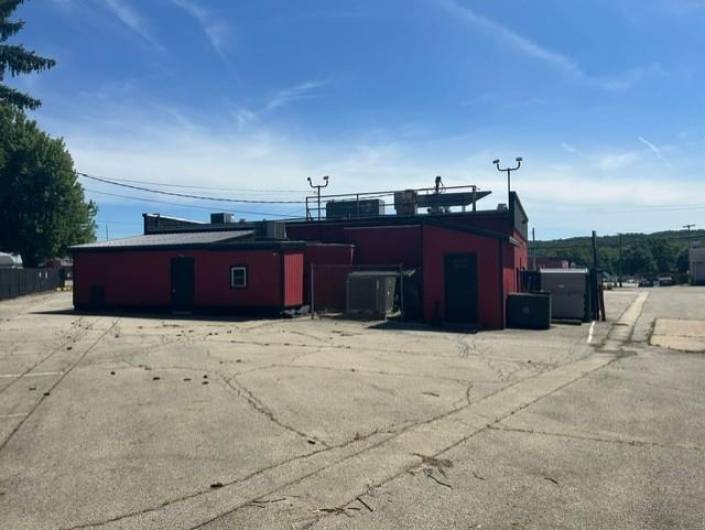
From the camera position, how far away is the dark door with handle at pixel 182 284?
2300 centimetres

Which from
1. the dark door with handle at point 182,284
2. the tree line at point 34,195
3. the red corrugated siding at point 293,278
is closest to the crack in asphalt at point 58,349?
the dark door with handle at point 182,284

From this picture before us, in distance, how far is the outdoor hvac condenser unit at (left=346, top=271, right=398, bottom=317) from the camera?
21.3 metres

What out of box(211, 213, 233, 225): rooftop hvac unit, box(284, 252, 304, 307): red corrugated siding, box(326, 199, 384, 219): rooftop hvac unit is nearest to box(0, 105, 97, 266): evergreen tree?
box(211, 213, 233, 225): rooftop hvac unit

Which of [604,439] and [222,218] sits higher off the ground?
[222,218]

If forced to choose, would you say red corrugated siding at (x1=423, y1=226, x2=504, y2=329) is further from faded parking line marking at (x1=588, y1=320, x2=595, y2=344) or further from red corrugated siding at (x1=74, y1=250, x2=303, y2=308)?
red corrugated siding at (x1=74, y1=250, x2=303, y2=308)

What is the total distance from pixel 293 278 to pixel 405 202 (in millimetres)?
9522

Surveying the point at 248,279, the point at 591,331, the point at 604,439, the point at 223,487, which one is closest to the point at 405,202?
the point at 248,279

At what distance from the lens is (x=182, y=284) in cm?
2317

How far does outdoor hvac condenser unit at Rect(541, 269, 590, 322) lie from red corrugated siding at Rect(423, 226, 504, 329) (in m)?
4.60

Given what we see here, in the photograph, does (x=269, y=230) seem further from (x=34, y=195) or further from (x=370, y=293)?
(x=34, y=195)

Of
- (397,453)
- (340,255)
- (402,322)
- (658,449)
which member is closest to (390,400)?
(397,453)

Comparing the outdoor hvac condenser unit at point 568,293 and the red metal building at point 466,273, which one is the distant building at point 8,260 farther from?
the outdoor hvac condenser unit at point 568,293

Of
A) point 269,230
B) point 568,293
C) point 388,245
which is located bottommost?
point 568,293

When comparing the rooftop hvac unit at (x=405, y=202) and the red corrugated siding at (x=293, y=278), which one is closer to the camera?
the red corrugated siding at (x=293, y=278)
